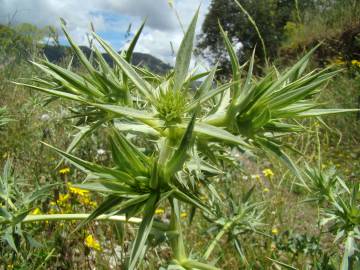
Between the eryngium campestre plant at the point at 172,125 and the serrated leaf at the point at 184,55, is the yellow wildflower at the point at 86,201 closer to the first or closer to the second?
the eryngium campestre plant at the point at 172,125

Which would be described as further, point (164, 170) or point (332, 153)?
point (332, 153)

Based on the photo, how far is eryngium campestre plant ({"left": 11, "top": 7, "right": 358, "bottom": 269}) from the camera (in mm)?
714

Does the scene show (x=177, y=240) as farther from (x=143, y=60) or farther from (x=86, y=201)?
(x=86, y=201)

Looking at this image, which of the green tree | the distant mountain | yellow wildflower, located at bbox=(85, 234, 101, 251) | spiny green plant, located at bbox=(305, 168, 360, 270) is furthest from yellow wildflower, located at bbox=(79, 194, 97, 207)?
the green tree

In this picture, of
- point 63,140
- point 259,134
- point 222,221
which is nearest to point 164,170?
point 259,134

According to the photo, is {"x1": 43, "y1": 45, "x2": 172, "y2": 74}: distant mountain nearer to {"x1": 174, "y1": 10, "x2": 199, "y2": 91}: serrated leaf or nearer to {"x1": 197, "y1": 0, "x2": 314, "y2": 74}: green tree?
{"x1": 174, "y1": 10, "x2": 199, "y2": 91}: serrated leaf

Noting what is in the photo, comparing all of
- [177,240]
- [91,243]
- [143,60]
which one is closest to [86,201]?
[91,243]

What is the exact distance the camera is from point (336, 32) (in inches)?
340

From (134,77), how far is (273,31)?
18.4m

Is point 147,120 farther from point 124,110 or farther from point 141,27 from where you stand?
point 141,27

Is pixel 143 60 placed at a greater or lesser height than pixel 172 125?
greater

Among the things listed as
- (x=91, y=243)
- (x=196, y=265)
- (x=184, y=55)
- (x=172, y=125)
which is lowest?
(x=91, y=243)

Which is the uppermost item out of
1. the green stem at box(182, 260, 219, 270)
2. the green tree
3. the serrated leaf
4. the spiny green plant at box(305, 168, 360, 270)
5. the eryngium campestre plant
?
the green tree

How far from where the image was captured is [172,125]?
0.79 meters
